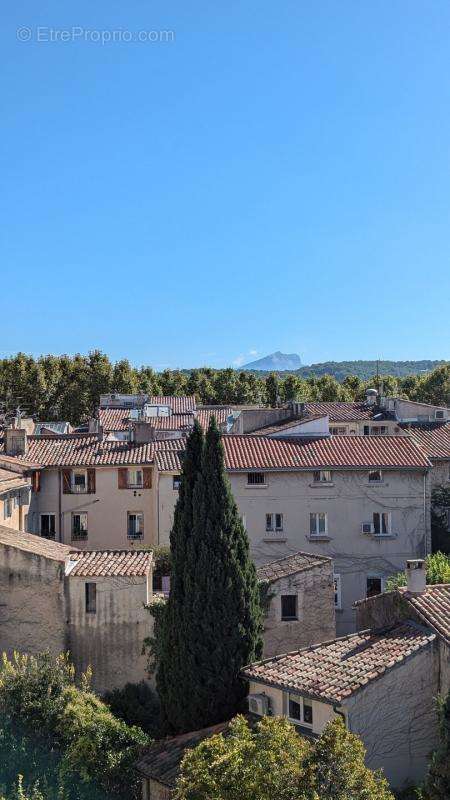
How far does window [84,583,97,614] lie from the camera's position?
25.9 metres

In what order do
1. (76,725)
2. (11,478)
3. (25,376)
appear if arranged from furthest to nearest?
(25,376), (11,478), (76,725)

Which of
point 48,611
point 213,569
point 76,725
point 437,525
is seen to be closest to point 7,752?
point 76,725

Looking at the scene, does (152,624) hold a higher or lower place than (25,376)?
lower

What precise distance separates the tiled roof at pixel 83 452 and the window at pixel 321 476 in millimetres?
8904

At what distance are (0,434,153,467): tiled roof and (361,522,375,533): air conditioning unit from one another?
11275 mm

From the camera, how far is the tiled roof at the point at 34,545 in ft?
85.1

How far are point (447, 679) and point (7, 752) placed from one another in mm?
10807

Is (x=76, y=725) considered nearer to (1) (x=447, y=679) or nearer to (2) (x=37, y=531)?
(1) (x=447, y=679)

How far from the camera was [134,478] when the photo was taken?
1766 inches

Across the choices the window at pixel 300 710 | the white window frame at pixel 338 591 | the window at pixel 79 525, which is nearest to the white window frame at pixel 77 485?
the window at pixel 79 525

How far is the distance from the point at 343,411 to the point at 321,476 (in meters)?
31.6

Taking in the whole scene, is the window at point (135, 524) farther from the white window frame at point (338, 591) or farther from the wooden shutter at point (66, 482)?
the white window frame at point (338, 591)

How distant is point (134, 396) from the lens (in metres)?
91.7

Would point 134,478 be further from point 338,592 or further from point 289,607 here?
point 289,607
